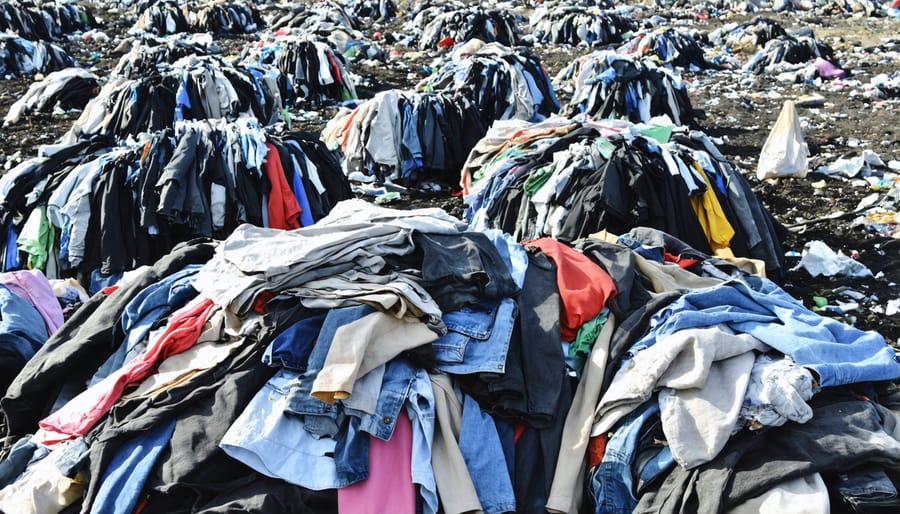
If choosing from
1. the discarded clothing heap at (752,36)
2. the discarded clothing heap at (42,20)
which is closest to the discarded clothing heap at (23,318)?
the discarded clothing heap at (752,36)

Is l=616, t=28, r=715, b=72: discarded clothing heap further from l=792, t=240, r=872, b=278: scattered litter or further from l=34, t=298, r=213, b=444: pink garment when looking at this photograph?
l=34, t=298, r=213, b=444: pink garment

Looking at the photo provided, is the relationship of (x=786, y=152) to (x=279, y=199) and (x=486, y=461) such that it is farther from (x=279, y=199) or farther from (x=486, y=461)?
(x=486, y=461)

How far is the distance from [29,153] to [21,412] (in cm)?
767

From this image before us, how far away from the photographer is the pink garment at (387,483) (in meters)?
2.70

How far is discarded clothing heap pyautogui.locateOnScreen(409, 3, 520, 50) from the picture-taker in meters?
17.4

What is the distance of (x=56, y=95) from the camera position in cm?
1196

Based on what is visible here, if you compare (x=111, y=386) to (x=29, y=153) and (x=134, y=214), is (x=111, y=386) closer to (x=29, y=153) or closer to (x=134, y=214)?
(x=134, y=214)

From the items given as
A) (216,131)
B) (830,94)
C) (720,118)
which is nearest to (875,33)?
(830,94)

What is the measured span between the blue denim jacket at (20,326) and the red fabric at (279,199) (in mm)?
2454

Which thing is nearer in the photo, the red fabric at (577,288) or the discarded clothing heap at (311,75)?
the red fabric at (577,288)

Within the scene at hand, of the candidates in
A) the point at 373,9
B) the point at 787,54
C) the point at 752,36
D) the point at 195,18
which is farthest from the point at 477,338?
the point at 373,9

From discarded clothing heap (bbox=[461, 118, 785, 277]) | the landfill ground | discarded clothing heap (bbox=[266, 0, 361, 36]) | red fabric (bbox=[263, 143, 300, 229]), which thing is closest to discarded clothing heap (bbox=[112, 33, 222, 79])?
the landfill ground

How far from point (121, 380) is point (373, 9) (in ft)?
70.2

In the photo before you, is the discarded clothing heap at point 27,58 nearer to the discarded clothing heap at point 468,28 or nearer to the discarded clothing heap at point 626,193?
the discarded clothing heap at point 468,28
